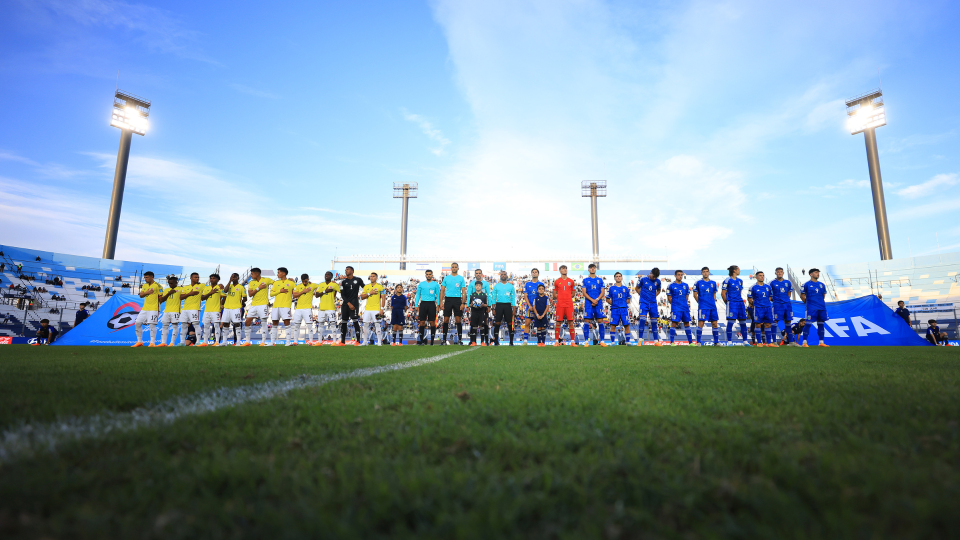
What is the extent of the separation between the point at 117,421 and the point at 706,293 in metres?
11.9

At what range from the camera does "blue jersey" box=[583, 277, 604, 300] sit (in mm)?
10953

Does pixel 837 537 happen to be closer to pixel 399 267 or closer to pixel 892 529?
pixel 892 529

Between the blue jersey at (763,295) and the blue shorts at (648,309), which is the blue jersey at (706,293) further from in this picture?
the blue shorts at (648,309)

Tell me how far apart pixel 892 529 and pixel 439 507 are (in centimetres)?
91

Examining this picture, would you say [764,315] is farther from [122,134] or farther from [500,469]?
[122,134]

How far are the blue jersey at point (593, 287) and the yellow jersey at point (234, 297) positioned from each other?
847 cm

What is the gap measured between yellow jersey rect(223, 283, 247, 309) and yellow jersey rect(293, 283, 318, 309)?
4.63 feet

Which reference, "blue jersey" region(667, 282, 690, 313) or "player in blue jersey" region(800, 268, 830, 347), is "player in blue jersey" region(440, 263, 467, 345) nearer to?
"blue jersey" region(667, 282, 690, 313)

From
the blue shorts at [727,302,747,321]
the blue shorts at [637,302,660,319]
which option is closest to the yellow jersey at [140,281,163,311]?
the blue shorts at [637,302,660,319]

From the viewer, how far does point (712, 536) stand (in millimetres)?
868

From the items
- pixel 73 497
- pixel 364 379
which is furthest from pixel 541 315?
pixel 73 497

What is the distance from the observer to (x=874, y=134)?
3080 centimetres

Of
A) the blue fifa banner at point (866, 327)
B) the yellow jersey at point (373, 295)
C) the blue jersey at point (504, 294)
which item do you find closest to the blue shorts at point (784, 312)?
the blue fifa banner at point (866, 327)

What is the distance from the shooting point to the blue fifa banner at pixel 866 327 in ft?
36.7
